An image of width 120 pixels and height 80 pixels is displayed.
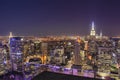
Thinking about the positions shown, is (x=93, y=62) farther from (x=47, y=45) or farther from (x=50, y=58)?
(x=47, y=45)

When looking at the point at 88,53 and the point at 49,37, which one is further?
the point at 49,37

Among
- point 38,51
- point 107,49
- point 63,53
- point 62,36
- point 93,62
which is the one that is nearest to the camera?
point 93,62

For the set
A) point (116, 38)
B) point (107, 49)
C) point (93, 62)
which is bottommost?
point (93, 62)

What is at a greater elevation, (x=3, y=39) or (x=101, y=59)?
(x=3, y=39)

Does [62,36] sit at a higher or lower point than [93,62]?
higher

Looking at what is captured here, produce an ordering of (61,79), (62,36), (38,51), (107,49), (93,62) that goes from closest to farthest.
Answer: (61,79), (93,62), (107,49), (38,51), (62,36)

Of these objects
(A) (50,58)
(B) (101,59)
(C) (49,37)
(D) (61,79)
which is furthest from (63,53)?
(D) (61,79)

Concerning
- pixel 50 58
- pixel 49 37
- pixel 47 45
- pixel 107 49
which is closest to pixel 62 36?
pixel 49 37

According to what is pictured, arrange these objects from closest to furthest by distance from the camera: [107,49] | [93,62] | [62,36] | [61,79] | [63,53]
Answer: [61,79]
[93,62]
[107,49]
[63,53]
[62,36]

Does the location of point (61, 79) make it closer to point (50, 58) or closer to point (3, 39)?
point (50, 58)
